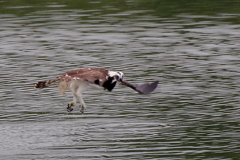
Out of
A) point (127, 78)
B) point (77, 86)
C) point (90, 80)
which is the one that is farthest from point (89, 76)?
point (127, 78)

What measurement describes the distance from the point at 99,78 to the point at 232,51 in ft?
21.8

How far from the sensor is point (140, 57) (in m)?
14.8

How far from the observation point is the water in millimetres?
9656

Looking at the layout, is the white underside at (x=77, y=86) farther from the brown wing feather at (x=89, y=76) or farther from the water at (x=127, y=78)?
the water at (x=127, y=78)

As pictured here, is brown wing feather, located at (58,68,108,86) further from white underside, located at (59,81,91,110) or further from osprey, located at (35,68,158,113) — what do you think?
white underside, located at (59,81,91,110)

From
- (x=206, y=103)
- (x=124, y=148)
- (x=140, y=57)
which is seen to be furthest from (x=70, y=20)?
(x=124, y=148)

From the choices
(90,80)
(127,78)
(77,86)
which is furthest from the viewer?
(127,78)

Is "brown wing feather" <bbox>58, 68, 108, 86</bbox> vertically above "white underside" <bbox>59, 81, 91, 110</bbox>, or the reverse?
"brown wing feather" <bbox>58, 68, 108, 86</bbox>

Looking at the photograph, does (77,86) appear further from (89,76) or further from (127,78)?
(127,78)

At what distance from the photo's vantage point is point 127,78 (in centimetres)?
1315

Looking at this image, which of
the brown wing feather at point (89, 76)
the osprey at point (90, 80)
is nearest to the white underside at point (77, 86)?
the osprey at point (90, 80)

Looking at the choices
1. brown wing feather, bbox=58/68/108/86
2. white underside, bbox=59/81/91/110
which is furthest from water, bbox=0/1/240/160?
brown wing feather, bbox=58/68/108/86

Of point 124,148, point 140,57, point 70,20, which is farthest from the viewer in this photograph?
point 70,20

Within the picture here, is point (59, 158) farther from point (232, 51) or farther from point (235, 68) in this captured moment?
point (232, 51)
